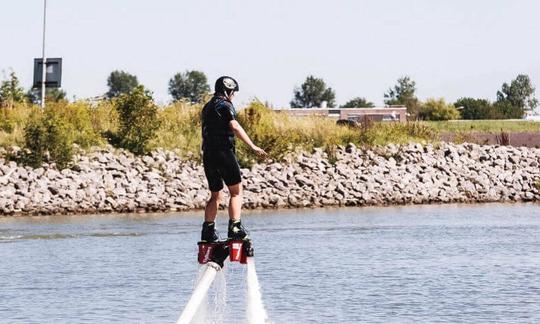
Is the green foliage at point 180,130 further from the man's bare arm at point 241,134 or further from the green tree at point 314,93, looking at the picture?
the green tree at point 314,93

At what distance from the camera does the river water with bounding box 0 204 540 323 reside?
766 inches

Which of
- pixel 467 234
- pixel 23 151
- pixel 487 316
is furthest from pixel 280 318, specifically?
pixel 23 151

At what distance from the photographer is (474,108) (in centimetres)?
14162

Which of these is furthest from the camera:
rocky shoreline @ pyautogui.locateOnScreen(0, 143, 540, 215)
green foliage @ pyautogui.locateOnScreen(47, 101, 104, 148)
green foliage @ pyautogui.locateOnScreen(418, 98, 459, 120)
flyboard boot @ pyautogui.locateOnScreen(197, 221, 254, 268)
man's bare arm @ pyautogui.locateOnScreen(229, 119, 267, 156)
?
green foliage @ pyautogui.locateOnScreen(418, 98, 459, 120)

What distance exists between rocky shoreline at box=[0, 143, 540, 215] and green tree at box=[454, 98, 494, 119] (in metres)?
78.8

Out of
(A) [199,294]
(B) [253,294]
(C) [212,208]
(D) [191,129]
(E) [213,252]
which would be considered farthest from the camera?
(D) [191,129]

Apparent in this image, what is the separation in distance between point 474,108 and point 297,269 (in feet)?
387

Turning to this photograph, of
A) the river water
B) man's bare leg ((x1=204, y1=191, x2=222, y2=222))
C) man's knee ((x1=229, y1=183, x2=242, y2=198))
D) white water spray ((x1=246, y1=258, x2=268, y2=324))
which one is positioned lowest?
the river water

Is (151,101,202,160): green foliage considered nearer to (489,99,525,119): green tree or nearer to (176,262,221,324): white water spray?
(176,262,221,324): white water spray

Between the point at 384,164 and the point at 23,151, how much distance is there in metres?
15.0

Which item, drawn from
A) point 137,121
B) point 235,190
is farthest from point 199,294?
point 137,121

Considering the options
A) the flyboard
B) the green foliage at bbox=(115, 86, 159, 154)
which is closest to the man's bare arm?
the flyboard

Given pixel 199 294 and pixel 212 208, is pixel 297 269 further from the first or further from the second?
pixel 199 294

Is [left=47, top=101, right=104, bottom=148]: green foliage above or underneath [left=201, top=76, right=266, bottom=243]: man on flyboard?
above
